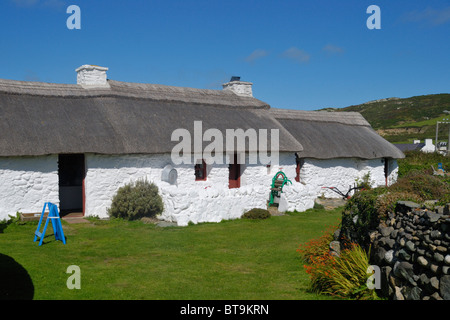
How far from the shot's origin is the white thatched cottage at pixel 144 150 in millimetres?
13883

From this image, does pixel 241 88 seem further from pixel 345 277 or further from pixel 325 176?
pixel 345 277

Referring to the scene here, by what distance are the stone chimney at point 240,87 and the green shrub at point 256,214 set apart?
8.48 meters

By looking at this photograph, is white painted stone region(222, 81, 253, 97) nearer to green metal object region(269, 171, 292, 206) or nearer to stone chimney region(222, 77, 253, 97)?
stone chimney region(222, 77, 253, 97)

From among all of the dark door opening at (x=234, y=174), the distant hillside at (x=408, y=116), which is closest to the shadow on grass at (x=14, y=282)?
the dark door opening at (x=234, y=174)

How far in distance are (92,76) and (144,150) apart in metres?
4.70

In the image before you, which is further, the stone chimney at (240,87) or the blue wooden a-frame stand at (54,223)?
the stone chimney at (240,87)

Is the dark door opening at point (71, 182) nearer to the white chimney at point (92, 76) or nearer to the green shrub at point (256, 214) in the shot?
the white chimney at point (92, 76)

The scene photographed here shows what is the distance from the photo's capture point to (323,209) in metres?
18.4

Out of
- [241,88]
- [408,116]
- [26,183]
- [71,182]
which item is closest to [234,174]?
[241,88]

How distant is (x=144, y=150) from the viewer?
15.2 metres

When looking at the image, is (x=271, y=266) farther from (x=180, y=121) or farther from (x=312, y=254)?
(x=180, y=121)

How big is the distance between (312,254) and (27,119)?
1022 centimetres

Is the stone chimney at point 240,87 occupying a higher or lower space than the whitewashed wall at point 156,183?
higher
